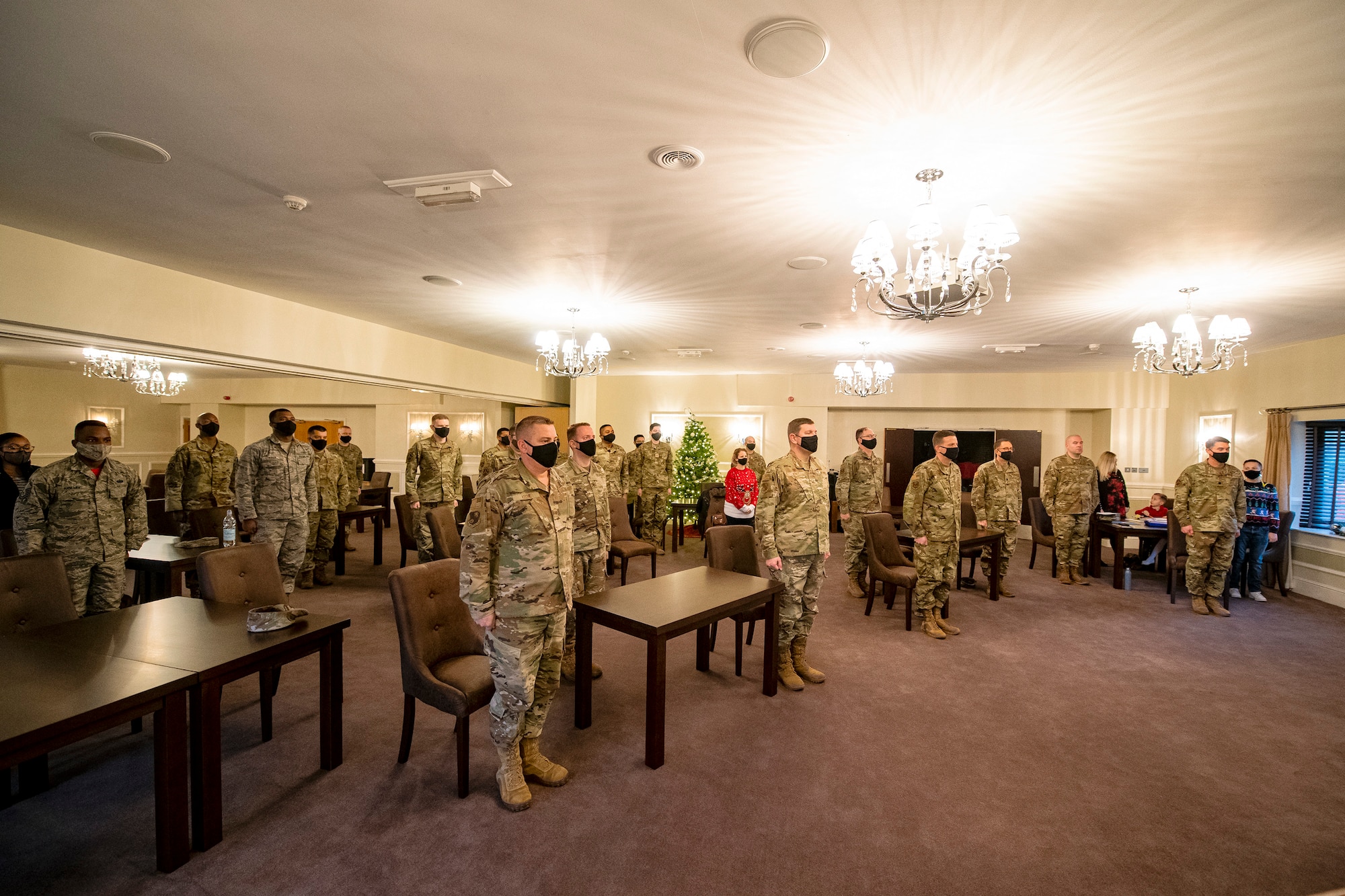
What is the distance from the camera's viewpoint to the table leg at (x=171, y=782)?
2.12 metres

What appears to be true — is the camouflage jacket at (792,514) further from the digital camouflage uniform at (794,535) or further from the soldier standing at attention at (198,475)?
the soldier standing at attention at (198,475)

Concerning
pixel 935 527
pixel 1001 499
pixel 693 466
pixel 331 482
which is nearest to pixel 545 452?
pixel 935 527

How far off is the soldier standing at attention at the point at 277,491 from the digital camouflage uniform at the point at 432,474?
146 cm

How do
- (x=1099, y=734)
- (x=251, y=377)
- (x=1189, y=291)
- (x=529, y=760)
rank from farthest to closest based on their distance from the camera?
(x=251, y=377), (x=1189, y=291), (x=1099, y=734), (x=529, y=760)

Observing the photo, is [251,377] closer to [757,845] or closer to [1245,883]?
[757,845]

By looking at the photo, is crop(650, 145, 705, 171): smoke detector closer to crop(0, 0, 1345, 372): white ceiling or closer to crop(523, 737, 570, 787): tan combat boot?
crop(0, 0, 1345, 372): white ceiling

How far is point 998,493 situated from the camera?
7.00 metres

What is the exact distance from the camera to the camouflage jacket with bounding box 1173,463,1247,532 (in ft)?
19.8

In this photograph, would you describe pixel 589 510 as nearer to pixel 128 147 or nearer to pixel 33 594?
pixel 33 594

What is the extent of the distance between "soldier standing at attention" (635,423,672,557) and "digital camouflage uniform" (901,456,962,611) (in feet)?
14.3

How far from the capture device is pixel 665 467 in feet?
29.6

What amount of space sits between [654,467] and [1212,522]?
6581 mm

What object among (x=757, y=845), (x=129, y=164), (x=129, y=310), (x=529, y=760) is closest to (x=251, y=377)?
(x=129, y=310)

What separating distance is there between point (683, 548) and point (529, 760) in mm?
6241
